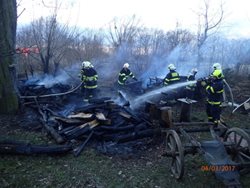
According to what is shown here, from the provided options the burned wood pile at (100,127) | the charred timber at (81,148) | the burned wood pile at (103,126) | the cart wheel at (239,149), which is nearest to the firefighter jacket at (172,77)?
the burned wood pile at (100,127)

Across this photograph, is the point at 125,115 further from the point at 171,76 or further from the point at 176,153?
the point at 171,76

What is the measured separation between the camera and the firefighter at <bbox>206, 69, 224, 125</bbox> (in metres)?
8.43

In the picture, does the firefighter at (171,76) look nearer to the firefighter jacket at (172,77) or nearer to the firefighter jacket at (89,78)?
the firefighter jacket at (172,77)

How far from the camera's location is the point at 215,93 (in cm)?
858

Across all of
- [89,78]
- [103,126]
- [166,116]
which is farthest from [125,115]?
[89,78]

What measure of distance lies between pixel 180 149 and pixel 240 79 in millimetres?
12956

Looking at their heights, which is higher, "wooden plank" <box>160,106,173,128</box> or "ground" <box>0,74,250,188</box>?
"wooden plank" <box>160,106,173,128</box>

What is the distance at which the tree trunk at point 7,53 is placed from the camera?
9258mm

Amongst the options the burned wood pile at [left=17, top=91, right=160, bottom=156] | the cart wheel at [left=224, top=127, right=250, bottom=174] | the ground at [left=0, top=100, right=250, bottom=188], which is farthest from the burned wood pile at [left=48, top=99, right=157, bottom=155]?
the cart wheel at [left=224, top=127, right=250, bottom=174]

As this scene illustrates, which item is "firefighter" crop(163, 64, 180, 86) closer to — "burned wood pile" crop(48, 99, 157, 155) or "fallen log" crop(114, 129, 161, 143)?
"burned wood pile" crop(48, 99, 157, 155)

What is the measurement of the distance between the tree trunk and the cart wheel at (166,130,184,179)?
623 centimetres

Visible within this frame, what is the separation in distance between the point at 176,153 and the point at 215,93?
3.90 meters

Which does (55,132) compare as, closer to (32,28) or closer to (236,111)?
(236,111)

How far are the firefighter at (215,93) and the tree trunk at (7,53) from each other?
22.0 feet
